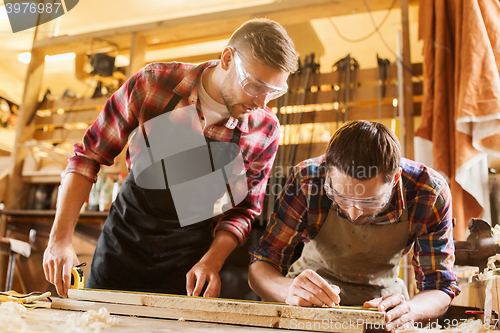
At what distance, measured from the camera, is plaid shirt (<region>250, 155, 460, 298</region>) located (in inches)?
42.3

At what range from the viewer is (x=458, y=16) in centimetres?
155

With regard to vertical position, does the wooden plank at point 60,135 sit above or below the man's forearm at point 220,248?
above

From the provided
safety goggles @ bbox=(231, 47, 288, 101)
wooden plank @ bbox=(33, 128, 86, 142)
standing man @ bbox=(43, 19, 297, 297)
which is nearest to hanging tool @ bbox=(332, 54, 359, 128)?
standing man @ bbox=(43, 19, 297, 297)

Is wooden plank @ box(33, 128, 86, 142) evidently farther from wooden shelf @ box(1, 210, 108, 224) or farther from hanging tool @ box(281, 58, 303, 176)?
hanging tool @ box(281, 58, 303, 176)

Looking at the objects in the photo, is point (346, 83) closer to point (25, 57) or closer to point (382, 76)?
point (382, 76)

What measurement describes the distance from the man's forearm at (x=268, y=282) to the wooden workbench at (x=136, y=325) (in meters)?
0.33

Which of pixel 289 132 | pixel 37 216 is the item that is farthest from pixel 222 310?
pixel 37 216

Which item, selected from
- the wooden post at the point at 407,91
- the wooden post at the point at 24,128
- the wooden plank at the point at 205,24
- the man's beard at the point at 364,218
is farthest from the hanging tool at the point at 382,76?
the wooden post at the point at 24,128

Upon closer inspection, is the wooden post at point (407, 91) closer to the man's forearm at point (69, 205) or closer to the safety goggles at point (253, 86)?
the safety goggles at point (253, 86)

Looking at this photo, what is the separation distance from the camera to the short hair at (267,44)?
948mm

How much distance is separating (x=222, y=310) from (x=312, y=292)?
22cm

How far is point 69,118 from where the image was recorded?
7.45 feet

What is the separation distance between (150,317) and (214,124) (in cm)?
57

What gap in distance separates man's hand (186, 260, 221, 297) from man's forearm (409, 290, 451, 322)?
0.53 m
